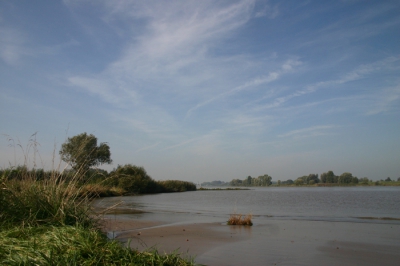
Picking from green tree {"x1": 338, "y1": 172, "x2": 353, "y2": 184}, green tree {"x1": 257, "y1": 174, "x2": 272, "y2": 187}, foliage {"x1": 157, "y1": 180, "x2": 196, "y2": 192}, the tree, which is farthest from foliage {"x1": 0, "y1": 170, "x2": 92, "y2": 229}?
green tree {"x1": 257, "y1": 174, "x2": 272, "y2": 187}

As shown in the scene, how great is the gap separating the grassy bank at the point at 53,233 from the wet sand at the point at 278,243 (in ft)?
3.50

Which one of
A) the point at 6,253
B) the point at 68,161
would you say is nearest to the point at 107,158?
the point at 68,161

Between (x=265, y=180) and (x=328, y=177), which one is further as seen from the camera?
(x=265, y=180)

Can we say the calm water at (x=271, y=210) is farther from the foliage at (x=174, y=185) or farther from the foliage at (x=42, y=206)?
the foliage at (x=174, y=185)

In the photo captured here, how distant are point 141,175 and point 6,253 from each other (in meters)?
45.2

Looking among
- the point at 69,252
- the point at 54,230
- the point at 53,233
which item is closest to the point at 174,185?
the point at 54,230

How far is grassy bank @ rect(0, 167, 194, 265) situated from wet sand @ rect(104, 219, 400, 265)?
1.07 meters

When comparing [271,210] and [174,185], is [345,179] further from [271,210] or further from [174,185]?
[271,210]

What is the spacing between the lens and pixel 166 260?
4160mm

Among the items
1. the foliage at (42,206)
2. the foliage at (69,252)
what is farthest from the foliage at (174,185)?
the foliage at (69,252)

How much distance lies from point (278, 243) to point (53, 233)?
5.53 m

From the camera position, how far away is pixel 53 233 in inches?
181

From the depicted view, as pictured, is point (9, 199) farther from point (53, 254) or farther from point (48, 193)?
point (53, 254)

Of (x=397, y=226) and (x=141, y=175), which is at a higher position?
(x=141, y=175)
